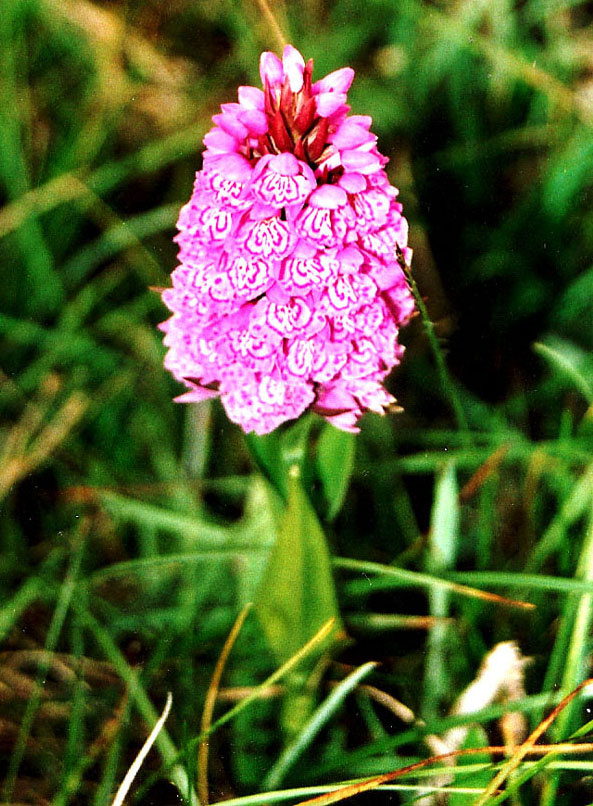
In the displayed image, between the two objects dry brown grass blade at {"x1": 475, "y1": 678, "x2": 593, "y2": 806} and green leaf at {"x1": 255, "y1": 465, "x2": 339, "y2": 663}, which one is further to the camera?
green leaf at {"x1": 255, "y1": 465, "x2": 339, "y2": 663}

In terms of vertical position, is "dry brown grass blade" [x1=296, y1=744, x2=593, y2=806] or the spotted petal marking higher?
the spotted petal marking

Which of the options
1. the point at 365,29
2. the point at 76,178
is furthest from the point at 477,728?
the point at 365,29

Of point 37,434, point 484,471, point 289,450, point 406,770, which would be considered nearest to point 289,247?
point 289,450

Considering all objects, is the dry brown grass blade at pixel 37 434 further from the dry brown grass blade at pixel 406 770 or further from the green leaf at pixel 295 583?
the dry brown grass blade at pixel 406 770

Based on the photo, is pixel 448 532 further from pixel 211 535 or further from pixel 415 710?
pixel 211 535

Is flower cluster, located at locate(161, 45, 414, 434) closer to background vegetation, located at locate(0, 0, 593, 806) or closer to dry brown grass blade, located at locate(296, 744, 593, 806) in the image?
background vegetation, located at locate(0, 0, 593, 806)

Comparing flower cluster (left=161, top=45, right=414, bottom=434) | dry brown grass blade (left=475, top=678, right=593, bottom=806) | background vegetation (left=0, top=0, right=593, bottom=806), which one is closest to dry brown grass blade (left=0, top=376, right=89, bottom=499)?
background vegetation (left=0, top=0, right=593, bottom=806)

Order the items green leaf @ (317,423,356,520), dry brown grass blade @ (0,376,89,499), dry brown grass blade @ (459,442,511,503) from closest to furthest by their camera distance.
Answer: green leaf @ (317,423,356,520) < dry brown grass blade @ (459,442,511,503) < dry brown grass blade @ (0,376,89,499)
